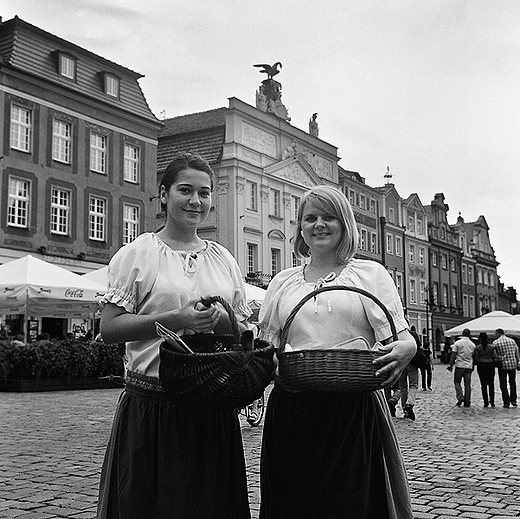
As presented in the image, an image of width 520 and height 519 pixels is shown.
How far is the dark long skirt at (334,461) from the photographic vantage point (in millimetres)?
2984

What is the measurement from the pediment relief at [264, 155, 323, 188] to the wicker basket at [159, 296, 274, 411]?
117 ft

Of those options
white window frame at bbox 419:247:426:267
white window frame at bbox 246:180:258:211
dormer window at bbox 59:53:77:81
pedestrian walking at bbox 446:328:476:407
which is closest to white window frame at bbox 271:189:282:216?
white window frame at bbox 246:180:258:211

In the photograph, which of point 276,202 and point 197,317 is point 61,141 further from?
point 197,317

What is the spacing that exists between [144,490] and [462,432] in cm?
845

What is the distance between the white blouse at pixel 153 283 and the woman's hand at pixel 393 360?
0.67m

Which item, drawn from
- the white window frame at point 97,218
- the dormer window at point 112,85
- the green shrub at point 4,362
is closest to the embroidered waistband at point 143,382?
the green shrub at point 4,362

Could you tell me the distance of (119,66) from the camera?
30609mm

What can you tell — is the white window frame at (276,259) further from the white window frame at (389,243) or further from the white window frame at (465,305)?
the white window frame at (465,305)

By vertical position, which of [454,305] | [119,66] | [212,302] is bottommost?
[212,302]

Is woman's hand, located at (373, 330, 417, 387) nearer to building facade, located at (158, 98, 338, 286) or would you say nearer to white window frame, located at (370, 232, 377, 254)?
building facade, located at (158, 98, 338, 286)

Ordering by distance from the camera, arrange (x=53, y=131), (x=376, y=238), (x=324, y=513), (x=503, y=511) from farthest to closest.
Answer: (x=376, y=238), (x=53, y=131), (x=503, y=511), (x=324, y=513)

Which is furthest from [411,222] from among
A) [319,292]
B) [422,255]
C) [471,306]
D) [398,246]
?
[319,292]

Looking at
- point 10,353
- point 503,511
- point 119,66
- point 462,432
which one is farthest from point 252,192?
point 503,511

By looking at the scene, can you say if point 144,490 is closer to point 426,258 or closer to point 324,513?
point 324,513
